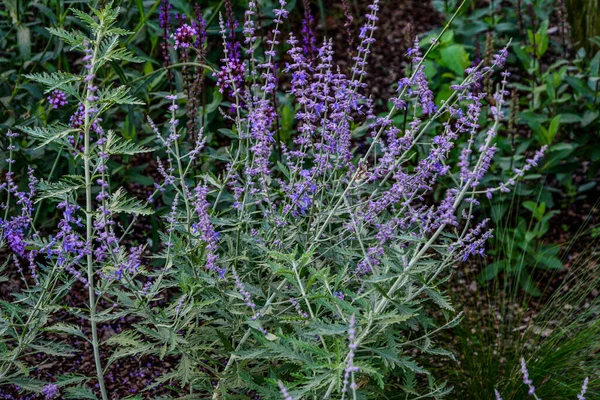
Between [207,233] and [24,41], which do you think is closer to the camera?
[207,233]

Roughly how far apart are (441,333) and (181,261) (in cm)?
122

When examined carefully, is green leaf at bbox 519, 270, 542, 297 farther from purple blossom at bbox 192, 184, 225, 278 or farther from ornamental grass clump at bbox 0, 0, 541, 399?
purple blossom at bbox 192, 184, 225, 278

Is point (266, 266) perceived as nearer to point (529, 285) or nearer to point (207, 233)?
point (207, 233)

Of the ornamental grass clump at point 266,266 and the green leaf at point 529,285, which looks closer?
the ornamental grass clump at point 266,266

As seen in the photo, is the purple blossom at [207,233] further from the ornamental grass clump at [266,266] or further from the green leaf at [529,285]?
the green leaf at [529,285]

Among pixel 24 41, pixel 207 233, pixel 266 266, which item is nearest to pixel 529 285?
pixel 266 266

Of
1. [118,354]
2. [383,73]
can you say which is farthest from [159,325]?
[383,73]

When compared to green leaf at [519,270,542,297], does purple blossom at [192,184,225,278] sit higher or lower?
higher

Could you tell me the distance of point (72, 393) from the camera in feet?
9.46

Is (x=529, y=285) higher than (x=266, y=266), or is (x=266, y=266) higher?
(x=266, y=266)

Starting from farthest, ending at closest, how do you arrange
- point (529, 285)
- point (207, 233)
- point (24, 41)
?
point (529, 285) → point (24, 41) → point (207, 233)

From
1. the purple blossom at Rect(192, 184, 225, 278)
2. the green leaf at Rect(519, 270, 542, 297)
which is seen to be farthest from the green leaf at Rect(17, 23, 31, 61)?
the green leaf at Rect(519, 270, 542, 297)

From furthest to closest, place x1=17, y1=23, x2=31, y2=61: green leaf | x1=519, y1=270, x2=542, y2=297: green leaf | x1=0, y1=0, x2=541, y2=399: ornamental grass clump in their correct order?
x1=519, y1=270, x2=542, y2=297: green leaf → x1=17, y1=23, x2=31, y2=61: green leaf → x1=0, y1=0, x2=541, y2=399: ornamental grass clump

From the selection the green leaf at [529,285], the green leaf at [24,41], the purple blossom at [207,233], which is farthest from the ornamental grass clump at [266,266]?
the green leaf at [529,285]
